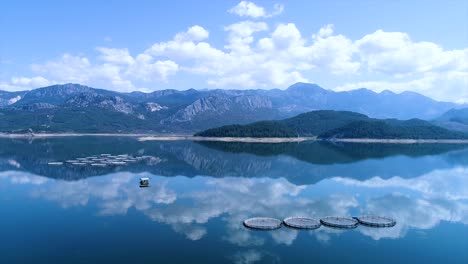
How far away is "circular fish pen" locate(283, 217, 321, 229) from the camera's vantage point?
98.1 ft

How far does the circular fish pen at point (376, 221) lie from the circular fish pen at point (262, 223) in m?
6.54

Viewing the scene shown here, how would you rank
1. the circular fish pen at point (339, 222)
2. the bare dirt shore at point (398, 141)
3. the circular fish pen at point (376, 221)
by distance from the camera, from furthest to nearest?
the bare dirt shore at point (398, 141) < the circular fish pen at point (376, 221) < the circular fish pen at point (339, 222)

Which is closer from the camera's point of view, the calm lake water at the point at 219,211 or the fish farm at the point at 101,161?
the calm lake water at the point at 219,211

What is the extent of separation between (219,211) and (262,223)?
18.6 ft

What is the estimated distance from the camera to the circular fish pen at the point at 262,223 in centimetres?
2945

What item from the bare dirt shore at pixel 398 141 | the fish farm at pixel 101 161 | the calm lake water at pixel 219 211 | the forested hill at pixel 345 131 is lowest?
the calm lake water at pixel 219 211

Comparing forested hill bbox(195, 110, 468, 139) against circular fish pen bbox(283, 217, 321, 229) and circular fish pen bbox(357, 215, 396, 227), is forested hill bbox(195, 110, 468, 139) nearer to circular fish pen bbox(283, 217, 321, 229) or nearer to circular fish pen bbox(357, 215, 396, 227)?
circular fish pen bbox(357, 215, 396, 227)

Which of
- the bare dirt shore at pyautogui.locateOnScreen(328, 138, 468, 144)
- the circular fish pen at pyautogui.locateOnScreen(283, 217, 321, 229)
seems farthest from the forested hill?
the circular fish pen at pyautogui.locateOnScreen(283, 217, 321, 229)

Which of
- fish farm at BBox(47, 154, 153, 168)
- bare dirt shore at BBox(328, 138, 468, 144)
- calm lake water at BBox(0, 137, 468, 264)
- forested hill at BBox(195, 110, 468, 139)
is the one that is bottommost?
calm lake water at BBox(0, 137, 468, 264)

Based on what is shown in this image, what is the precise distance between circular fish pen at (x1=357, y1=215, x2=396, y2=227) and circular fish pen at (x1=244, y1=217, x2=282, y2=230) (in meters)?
6.54

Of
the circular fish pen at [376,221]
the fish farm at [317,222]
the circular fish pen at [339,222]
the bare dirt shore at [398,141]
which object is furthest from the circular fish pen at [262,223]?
the bare dirt shore at [398,141]

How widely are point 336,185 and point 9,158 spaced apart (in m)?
55.8

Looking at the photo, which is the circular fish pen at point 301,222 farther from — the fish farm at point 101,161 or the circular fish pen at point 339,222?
the fish farm at point 101,161

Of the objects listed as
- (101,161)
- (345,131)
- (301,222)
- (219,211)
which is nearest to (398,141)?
(345,131)
